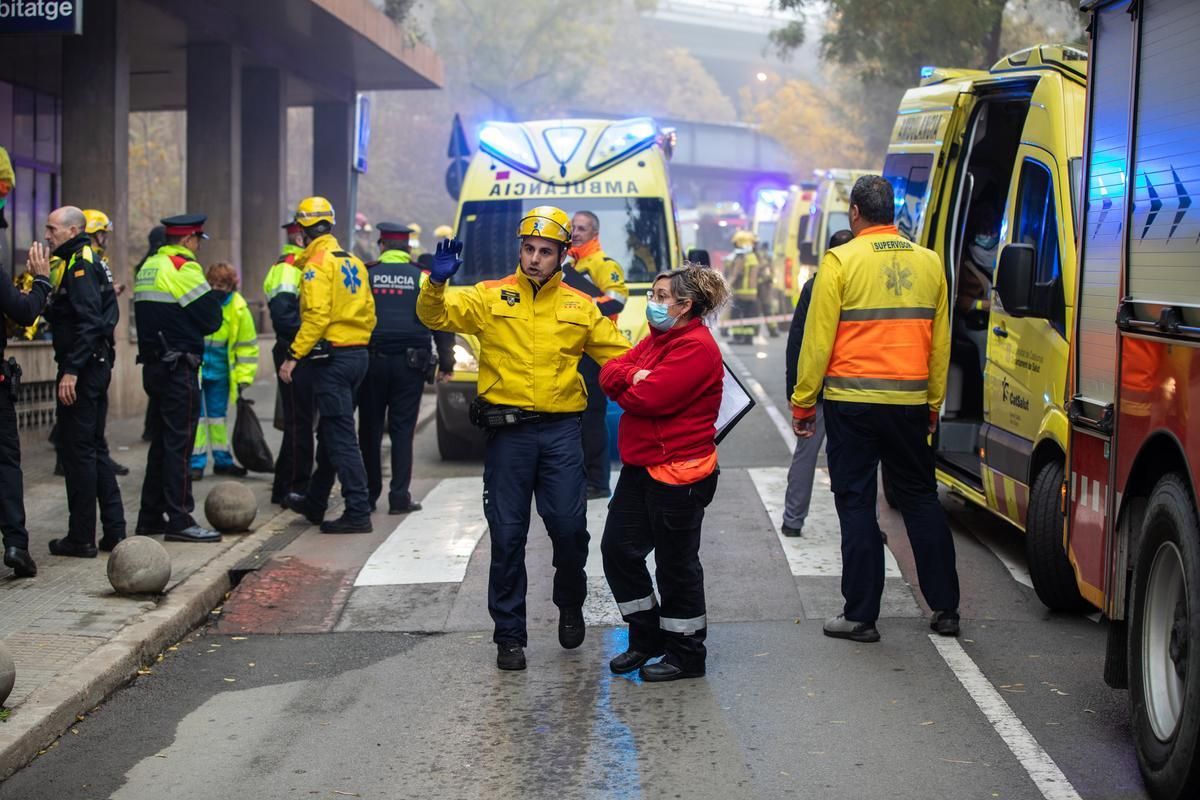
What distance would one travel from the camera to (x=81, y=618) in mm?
7316

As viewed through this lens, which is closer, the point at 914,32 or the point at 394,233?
the point at 394,233

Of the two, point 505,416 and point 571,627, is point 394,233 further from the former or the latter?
point 571,627

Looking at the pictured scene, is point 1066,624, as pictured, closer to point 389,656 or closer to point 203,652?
point 389,656

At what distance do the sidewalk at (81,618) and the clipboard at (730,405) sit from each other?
270 centimetres

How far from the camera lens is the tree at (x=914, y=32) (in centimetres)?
2325

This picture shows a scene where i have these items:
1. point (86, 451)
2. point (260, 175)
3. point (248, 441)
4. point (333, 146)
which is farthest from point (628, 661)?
point (333, 146)

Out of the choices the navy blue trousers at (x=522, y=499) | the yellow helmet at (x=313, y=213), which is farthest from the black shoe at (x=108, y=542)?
the navy blue trousers at (x=522, y=499)

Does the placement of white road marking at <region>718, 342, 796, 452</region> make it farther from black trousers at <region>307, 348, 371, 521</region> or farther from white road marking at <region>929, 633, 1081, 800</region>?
white road marking at <region>929, 633, 1081, 800</region>

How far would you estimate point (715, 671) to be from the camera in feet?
21.7

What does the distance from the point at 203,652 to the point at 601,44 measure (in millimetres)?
68774

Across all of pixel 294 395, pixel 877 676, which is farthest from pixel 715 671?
pixel 294 395

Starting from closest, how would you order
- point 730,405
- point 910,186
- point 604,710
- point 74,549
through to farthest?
point 604,710 → point 730,405 → point 74,549 → point 910,186

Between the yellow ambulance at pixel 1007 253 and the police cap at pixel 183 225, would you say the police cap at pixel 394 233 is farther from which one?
the yellow ambulance at pixel 1007 253

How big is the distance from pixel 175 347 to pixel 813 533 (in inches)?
156
